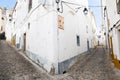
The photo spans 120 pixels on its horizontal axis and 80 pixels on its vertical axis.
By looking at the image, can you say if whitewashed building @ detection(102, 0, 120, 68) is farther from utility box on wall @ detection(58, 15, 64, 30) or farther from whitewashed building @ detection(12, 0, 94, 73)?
utility box on wall @ detection(58, 15, 64, 30)

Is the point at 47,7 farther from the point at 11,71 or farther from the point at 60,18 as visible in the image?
the point at 11,71

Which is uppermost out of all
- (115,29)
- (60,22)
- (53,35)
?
(60,22)

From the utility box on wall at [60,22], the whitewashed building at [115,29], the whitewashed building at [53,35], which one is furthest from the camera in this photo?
the utility box on wall at [60,22]

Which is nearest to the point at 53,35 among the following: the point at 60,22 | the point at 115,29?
the point at 60,22

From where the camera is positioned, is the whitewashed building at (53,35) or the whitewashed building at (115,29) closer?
the whitewashed building at (53,35)

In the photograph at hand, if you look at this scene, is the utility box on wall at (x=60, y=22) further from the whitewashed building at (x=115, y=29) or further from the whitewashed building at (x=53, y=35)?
the whitewashed building at (x=115, y=29)

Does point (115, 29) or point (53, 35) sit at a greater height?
point (115, 29)

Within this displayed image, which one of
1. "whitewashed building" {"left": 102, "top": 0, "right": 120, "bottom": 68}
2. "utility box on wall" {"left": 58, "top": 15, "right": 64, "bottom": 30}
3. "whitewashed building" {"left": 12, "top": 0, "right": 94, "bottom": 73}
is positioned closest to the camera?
"whitewashed building" {"left": 12, "top": 0, "right": 94, "bottom": 73}

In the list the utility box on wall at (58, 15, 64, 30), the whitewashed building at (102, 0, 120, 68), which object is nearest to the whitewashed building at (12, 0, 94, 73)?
the utility box on wall at (58, 15, 64, 30)

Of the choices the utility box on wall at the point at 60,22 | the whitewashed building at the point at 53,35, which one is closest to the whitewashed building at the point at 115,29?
the whitewashed building at the point at 53,35

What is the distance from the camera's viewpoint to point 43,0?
36.4ft

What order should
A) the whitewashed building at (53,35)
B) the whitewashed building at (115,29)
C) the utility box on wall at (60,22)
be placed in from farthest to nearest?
the utility box on wall at (60,22) → the whitewashed building at (115,29) → the whitewashed building at (53,35)

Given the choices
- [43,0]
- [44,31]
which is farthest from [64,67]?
[43,0]

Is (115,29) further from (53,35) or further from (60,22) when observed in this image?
(53,35)
